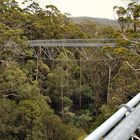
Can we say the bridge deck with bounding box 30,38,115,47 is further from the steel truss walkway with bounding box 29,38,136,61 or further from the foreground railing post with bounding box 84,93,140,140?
the foreground railing post with bounding box 84,93,140,140

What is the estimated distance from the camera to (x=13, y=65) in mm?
17484

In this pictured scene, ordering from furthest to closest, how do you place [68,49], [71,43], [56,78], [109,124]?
[68,49], [56,78], [71,43], [109,124]

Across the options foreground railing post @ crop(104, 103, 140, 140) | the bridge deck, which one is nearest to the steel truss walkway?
the bridge deck

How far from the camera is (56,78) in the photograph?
24.5 m

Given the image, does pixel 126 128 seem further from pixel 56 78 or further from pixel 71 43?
pixel 56 78

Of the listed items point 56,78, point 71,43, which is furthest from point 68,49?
point 71,43

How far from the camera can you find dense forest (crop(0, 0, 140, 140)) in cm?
1591

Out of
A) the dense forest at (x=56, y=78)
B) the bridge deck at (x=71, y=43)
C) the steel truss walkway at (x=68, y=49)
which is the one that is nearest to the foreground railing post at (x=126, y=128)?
the dense forest at (x=56, y=78)

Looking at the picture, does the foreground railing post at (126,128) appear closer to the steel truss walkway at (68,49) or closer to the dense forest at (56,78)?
the dense forest at (56,78)

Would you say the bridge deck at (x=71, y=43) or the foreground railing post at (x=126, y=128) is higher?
the foreground railing post at (x=126, y=128)

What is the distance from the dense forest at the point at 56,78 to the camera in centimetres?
1591

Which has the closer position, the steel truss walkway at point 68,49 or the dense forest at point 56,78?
the dense forest at point 56,78

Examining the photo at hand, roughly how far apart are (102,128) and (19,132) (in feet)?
51.1

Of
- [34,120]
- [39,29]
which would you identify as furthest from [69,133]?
[39,29]
